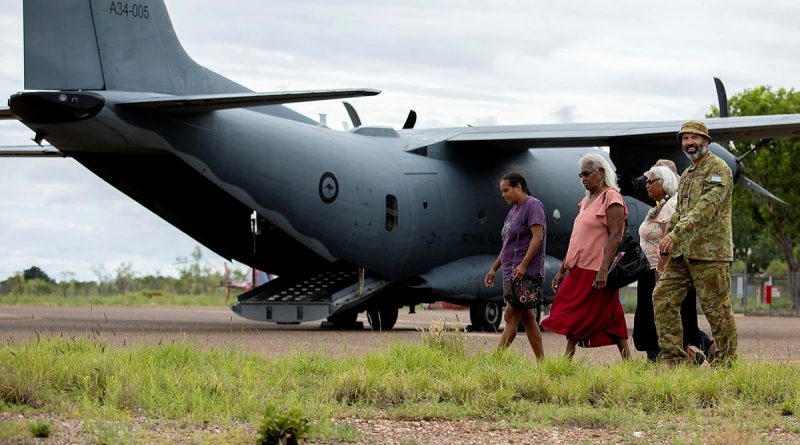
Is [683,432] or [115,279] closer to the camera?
[683,432]

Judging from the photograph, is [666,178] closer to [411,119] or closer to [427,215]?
[427,215]

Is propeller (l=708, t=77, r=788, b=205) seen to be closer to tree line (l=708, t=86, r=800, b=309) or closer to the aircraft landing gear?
the aircraft landing gear

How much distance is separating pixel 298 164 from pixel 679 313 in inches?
373

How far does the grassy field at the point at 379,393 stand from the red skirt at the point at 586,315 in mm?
878

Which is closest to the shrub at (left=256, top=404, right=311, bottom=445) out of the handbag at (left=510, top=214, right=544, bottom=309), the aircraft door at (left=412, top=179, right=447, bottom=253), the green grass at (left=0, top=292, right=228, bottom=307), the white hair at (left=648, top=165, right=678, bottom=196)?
the handbag at (left=510, top=214, right=544, bottom=309)

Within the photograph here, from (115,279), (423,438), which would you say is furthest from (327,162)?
(115,279)

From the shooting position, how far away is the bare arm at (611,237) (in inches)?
442

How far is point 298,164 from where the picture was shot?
62.9 ft

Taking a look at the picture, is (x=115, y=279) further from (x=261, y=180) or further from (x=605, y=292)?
(x=605, y=292)

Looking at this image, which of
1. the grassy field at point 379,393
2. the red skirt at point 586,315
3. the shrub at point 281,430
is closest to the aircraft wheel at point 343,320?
the red skirt at point 586,315

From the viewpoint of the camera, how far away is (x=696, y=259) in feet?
34.7

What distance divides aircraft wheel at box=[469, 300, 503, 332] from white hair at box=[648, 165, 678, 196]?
33.6ft

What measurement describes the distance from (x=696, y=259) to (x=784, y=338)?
9906mm

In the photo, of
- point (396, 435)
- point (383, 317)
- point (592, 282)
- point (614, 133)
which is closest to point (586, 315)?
point (592, 282)
